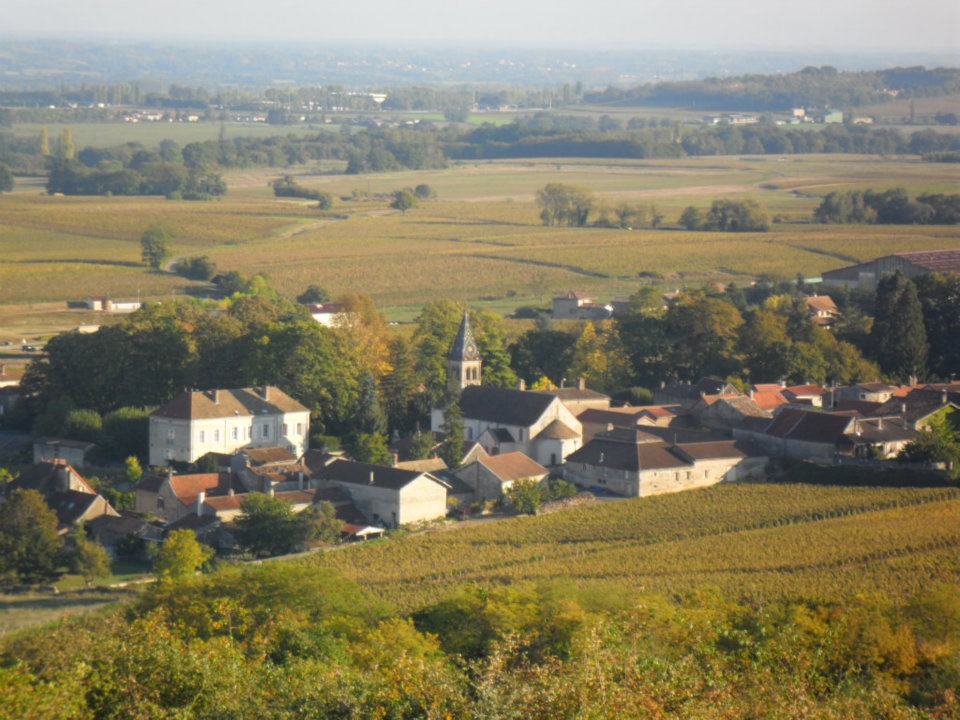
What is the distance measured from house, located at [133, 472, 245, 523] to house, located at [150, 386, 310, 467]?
2.34 metres

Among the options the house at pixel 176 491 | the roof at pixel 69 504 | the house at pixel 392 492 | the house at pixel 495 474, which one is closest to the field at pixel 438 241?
the house at pixel 176 491

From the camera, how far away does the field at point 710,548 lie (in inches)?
1212

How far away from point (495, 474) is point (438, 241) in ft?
182

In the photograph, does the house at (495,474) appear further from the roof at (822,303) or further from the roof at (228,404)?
the roof at (822,303)

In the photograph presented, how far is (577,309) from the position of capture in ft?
211

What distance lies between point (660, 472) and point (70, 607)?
1322 centimetres

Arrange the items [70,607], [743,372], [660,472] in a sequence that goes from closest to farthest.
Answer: [70,607]
[660,472]
[743,372]

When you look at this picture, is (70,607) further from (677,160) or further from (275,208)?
(677,160)

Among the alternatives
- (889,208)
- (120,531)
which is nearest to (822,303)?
(120,531)

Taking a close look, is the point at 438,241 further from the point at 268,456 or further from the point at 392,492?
the point at 392,492

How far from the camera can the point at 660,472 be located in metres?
39.3

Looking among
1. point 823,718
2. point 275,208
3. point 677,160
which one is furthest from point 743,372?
point 677,160

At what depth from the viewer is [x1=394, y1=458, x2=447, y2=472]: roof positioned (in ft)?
130

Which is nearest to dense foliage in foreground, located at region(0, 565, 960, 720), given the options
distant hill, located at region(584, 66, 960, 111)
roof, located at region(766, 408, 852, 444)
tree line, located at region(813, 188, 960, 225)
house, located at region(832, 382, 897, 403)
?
roof, located at region(766, 408, 852, 444)
